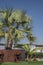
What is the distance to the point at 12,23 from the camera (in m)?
18.4

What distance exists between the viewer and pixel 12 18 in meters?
18.2

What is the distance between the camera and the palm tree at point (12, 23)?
1794cm

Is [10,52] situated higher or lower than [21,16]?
lower

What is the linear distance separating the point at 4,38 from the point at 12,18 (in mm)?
1712

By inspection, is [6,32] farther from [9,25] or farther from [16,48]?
[16,48]

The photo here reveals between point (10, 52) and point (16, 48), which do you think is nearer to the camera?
point (10, 52)

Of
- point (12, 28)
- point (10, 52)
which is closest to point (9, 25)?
point (12, 28)

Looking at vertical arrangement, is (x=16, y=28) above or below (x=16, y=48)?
above

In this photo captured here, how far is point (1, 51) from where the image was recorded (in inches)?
711

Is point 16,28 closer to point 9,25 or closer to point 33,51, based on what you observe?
point 9,25

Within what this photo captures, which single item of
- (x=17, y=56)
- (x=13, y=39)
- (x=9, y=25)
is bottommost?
(x=17, y=56)

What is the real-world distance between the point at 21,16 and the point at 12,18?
0.74 m

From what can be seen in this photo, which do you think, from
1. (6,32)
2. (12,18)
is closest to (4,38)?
(6,32)

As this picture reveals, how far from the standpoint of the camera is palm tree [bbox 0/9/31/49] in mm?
17944
